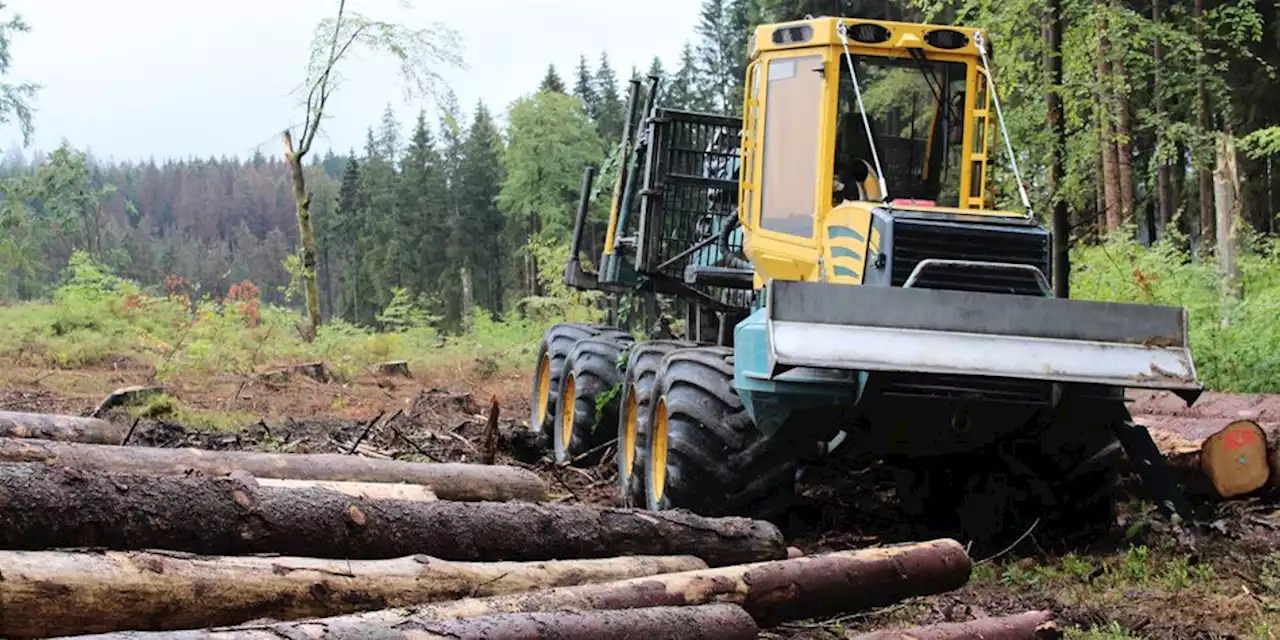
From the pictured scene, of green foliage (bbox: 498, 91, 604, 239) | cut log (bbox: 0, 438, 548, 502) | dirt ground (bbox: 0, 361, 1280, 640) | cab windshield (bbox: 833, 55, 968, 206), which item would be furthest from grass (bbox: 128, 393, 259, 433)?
green foliage (bbox: 498, 91, 604, 239)

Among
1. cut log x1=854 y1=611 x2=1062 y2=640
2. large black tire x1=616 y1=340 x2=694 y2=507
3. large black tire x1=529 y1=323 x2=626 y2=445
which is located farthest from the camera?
large black tire x1=529 y1=323 x2=626 y2=445

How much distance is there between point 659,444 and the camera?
292 inches

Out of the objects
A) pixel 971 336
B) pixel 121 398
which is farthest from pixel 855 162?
pixel 121 398

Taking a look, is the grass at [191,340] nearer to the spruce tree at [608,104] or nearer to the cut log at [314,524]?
the cut log at [314,524]

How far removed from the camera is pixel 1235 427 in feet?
23.5

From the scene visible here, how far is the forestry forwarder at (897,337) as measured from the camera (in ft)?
18.2

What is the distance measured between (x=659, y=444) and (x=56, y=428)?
13.4ft

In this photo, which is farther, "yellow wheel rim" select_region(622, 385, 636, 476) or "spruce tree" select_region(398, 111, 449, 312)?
"spruce tree" select_region(398, 111, 449, 312)

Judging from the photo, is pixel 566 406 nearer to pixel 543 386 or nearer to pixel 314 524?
pixel 543 386

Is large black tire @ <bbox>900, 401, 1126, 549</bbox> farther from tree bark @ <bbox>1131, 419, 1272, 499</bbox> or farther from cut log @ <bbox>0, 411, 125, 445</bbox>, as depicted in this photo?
cut log @ <bbox>0, 411, 125, 445</bbox>

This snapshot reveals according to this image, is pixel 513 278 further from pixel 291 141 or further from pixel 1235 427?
pixel 1235 427

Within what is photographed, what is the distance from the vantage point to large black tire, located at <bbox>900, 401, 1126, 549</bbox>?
255 inches

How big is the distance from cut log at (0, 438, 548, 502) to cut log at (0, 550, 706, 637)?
6.79 feet

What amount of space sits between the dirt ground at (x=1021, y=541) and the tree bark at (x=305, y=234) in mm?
10359
